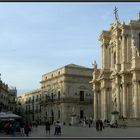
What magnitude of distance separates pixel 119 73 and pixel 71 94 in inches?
862

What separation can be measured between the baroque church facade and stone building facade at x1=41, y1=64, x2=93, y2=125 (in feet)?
42.3

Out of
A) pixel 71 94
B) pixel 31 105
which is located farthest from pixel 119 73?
pixel 31 105

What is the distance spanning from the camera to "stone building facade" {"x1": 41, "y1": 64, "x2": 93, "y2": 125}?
214ft

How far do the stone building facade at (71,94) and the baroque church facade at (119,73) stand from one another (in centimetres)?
1291

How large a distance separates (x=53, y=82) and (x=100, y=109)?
19.9m

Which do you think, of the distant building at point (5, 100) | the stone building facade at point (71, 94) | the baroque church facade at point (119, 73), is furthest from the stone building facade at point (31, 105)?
the baroque church facade at point (119, 73)

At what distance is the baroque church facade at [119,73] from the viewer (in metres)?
43.0

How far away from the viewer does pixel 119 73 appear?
44594mm

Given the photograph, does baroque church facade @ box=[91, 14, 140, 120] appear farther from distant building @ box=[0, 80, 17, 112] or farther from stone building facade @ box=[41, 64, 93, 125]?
→ distant building @ box=[0, 80, 17, 112]

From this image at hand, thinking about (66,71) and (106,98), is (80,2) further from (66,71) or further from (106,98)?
(66,71)

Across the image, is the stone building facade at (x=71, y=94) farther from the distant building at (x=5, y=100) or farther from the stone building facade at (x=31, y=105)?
the stone building facade at (x=31, y=105)

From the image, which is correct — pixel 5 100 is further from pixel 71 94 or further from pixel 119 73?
pixel 119 73

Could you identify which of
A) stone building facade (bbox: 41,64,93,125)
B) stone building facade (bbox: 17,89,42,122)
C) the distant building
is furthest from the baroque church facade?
stone building facade (bbox: 17,89,42,122)

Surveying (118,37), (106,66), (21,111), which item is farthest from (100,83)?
(21,111)
